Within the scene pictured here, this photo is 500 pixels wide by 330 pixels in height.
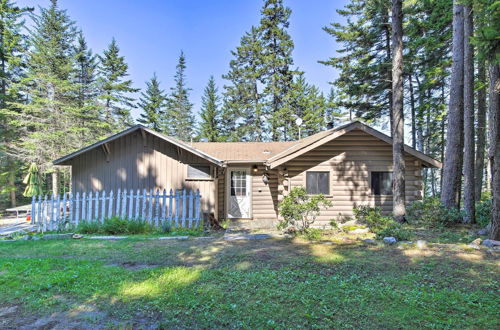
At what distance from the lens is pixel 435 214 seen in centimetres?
745

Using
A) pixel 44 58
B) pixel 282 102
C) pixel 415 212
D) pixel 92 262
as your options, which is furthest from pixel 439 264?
pixel 44 58

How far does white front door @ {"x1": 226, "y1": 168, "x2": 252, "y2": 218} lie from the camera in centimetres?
→ 1087

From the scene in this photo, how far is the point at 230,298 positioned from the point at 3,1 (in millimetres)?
26002

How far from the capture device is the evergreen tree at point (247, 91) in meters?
22.4

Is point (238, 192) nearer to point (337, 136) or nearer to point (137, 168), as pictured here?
point (137, 168)

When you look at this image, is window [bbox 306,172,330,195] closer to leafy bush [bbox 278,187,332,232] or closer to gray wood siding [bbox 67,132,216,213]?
leafy bush [bbox 278,187,332,232]

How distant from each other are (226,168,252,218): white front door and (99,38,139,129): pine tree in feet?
53.8

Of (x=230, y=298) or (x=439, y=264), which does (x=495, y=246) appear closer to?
(x=439, y=264)

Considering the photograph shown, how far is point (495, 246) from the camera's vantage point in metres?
4.91

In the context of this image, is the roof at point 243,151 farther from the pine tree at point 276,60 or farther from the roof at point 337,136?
the pine tree at point 276,60

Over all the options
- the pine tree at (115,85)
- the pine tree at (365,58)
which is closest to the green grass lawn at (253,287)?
the pine tree at (365,58)

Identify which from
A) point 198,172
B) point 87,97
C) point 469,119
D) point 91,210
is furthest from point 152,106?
point 469,119

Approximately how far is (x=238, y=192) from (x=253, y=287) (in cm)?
767

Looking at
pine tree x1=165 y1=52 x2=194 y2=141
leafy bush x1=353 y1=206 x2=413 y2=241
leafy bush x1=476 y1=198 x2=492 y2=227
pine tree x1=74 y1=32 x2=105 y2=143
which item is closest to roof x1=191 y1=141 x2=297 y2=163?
leafy bush x1=353 y1=206 x2=413 y2=241
